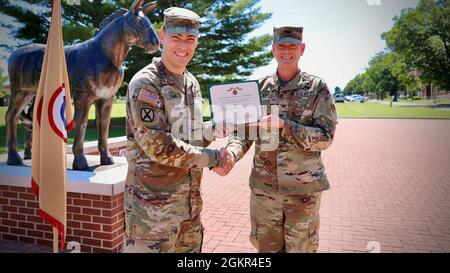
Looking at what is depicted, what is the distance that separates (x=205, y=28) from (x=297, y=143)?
18378 mm

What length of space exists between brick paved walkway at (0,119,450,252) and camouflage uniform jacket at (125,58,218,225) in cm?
182

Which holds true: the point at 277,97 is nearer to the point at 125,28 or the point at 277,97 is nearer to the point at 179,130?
the point at 179,130

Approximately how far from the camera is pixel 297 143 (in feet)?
8.71

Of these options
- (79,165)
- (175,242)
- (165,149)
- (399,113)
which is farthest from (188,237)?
(399,113)

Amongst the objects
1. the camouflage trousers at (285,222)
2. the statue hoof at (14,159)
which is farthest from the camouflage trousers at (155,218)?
the statue hoof at (14,159)

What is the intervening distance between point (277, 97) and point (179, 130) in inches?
34.4

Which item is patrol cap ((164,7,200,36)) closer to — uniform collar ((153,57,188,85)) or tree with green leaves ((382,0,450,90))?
uniform collar ((153,57,188,85))

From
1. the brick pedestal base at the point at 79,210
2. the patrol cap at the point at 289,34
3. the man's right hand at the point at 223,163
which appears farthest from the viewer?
the brick pedestal base at the point at 79,210

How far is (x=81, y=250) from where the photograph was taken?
3883 mm

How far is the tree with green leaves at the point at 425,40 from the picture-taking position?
3269cm

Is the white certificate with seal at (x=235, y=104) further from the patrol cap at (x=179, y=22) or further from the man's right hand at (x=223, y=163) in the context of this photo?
the patrol cap at (x=179, y=22)

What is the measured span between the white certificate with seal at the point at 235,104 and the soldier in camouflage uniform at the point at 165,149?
0.18 m

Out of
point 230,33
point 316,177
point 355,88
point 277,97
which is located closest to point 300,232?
point 316,177

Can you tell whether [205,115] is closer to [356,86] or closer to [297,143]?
[297,143]
